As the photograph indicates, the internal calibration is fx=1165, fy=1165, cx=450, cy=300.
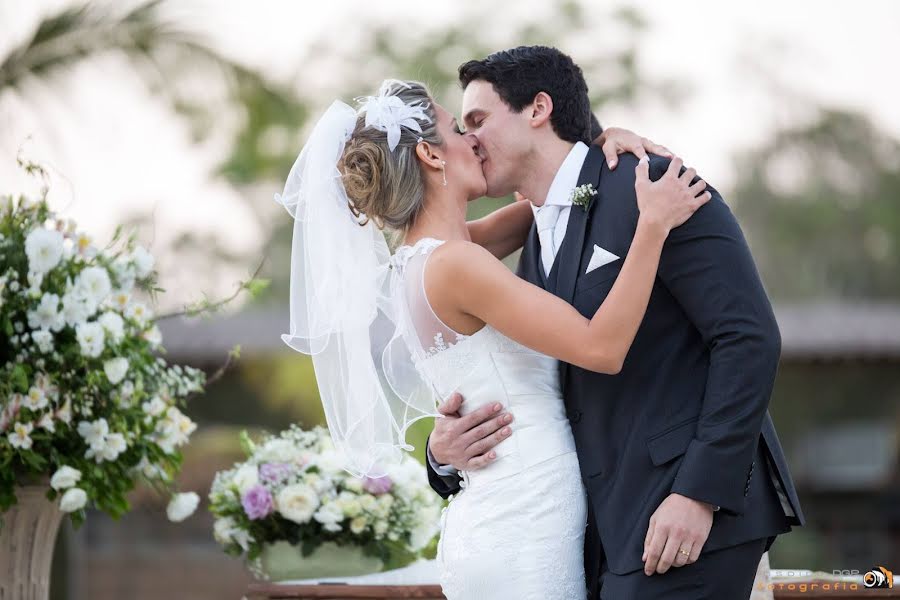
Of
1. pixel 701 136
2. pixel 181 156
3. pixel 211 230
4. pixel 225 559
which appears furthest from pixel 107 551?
pixel 701 136

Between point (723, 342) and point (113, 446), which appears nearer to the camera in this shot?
point (723, 342)

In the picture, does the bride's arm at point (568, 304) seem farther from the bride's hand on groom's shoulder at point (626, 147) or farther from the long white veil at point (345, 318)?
the long white veil at point (345, 318)

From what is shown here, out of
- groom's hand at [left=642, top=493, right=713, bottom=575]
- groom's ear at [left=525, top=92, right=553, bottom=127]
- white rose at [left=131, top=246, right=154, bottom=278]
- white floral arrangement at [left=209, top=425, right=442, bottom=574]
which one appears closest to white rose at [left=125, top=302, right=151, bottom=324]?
white rose at [left=131, top=246, right=154, bottom=278]

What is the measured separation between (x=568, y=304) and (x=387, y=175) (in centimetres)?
71

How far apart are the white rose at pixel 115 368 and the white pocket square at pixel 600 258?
69.6 inches

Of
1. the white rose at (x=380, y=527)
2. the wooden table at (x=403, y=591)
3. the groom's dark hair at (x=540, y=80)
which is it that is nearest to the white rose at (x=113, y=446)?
the wooden table at (x=403, y=591)

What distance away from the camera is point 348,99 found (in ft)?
59.6

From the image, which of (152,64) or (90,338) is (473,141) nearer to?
(90,338)

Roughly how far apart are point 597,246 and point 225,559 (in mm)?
12490

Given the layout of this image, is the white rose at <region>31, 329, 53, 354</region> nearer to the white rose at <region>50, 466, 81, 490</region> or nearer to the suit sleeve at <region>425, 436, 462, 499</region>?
the white rose at <region>50, 466, 81, 490</region>

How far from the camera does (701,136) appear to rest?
781 inches

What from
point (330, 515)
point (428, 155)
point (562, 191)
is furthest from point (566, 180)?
point (330, 515)

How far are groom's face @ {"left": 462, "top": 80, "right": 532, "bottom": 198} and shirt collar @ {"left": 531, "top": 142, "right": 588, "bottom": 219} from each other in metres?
0.13

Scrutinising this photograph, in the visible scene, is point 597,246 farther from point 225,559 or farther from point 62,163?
point 225,559
